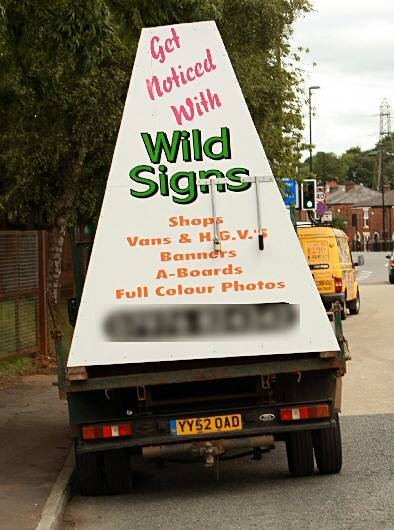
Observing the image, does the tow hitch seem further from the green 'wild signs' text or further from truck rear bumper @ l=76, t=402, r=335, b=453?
the green 'wild signs' text

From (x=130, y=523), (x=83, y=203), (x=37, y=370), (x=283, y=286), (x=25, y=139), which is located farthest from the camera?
(x=83, y=203)

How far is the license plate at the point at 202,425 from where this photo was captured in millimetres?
8156

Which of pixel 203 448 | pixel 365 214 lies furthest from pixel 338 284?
pixel 365 214

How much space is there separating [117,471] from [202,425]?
832 millimetres

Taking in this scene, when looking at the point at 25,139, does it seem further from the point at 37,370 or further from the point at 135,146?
the point at 135,146

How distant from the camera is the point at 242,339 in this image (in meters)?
8.16

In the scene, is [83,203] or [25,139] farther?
[83,203]

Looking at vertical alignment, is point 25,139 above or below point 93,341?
above

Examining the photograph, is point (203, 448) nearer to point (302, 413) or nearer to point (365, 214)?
point (302, 413)

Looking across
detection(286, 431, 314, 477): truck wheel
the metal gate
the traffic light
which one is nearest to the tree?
the metal gate

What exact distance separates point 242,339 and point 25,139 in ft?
40.2

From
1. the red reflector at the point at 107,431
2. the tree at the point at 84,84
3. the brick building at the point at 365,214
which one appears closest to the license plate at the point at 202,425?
the red reflector at the point at 107,431

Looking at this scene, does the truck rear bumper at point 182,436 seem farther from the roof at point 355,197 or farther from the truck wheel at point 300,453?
the roof at point 355,197

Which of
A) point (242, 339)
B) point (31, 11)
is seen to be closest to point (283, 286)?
point (242, 339)
